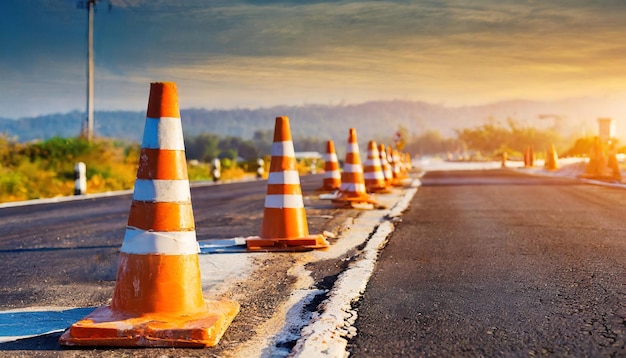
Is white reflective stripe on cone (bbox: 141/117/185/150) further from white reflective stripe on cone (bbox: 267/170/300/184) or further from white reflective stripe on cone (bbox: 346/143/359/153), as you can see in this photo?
white reflective stripe on cone (bbox: 346/143/359/153)

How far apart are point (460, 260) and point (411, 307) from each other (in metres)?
2.12

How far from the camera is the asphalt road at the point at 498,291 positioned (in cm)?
425

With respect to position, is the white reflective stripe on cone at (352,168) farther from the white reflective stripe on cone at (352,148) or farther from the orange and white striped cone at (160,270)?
the orange and white striped cone at (160,270)

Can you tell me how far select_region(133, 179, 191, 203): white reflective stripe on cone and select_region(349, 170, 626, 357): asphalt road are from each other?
134 centimetres

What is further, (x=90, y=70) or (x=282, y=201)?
(x=90, y=70)

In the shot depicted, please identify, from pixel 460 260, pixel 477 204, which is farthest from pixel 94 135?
pixel 460 260

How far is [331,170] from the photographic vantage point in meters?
18.5

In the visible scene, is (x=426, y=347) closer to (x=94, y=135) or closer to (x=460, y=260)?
(x=460, y=260)

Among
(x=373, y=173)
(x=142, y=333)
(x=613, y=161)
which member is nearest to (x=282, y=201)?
(x=142, y=333)

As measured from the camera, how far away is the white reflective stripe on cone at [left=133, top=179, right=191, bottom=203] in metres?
4.92

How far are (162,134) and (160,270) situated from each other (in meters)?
0.86

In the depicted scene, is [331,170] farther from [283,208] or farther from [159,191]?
[159,191]

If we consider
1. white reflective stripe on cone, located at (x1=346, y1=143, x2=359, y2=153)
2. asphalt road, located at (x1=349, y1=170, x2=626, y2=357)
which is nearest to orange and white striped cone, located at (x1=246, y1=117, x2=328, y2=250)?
asphalt road, located at (x1=349, y1=170, x2=626, y2=357)

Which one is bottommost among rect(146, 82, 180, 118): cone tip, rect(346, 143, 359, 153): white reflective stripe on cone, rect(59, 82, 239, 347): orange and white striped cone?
rect(59, 82, 239, 347): orange and white striped cone
